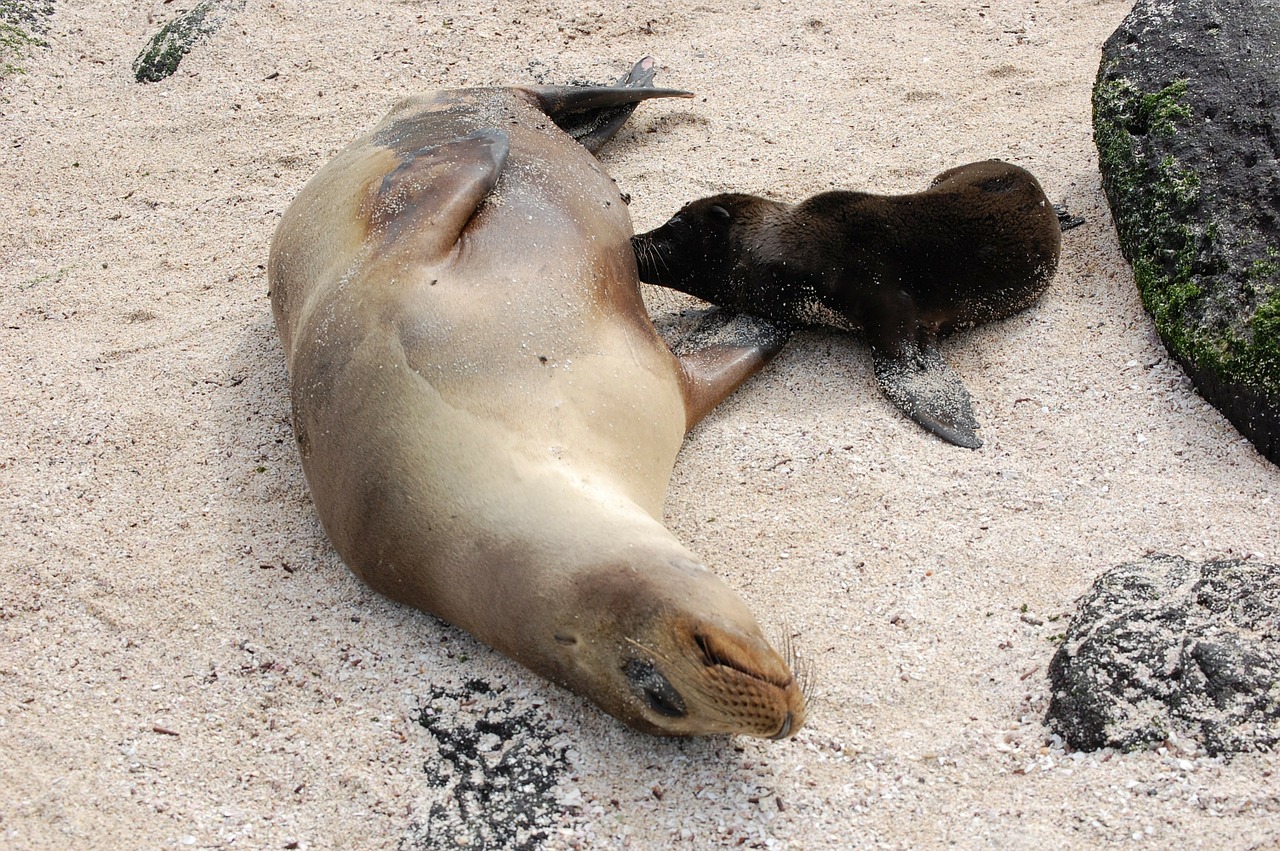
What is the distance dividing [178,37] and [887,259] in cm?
443

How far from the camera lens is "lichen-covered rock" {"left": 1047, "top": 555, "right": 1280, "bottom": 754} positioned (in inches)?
114

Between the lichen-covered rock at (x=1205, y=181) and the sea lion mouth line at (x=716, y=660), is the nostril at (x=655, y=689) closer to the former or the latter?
the sea lion mouth line at (x=716, y=660)

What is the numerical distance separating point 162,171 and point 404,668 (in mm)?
3758

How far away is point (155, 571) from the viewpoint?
152 inches

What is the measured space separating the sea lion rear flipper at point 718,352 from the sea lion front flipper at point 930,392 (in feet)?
1.40

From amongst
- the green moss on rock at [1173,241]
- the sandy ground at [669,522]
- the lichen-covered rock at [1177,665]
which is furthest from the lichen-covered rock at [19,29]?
the lichen-covered rock at [1177,665]

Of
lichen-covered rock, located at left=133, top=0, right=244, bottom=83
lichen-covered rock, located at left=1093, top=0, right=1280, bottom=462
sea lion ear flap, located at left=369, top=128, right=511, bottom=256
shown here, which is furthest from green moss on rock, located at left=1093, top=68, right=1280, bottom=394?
lichen-covered rock, located at left=133, top=0, right=244, bottom=83

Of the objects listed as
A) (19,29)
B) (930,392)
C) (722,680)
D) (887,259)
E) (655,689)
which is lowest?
(19,29)

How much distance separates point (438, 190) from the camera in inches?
168

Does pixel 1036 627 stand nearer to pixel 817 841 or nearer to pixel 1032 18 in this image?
pixel 817 841

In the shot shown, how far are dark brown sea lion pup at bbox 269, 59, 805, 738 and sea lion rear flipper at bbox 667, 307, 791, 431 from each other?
0.01 meters

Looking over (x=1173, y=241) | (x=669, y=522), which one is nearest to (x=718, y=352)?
(x=669, y=522)

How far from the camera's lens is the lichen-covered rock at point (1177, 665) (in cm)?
291

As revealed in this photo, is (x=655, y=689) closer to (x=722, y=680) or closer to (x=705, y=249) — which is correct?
(x=722, y=680)
